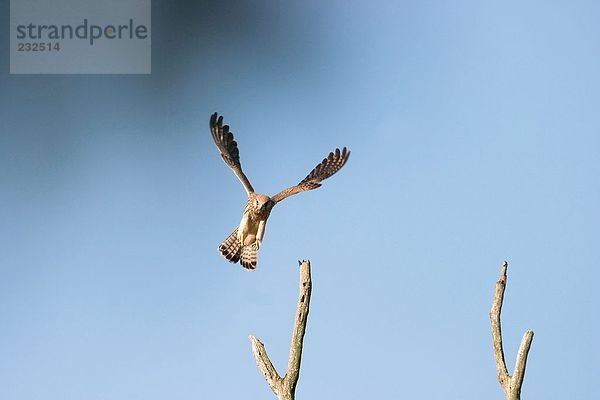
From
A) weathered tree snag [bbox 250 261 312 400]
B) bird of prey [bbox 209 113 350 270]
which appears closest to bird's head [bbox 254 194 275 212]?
bird of prey [bbox 209 113 350 270]

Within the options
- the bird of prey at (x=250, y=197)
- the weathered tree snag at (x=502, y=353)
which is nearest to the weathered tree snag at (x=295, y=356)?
the weathered tree snag at (x=502, y=353)

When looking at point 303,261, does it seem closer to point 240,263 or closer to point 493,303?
point 493,303

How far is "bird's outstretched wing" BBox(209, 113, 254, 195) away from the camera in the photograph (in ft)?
42.3

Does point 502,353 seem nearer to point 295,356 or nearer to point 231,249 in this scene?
point 295,356

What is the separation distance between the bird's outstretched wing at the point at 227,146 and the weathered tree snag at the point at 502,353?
2.80 meters

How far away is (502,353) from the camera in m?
11.3

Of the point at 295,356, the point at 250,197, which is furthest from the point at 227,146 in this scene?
the point at 295,356

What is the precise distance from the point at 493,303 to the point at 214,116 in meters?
3.15

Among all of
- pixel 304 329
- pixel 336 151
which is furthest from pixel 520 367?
pixel 336 151

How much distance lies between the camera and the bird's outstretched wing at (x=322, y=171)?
12.9m

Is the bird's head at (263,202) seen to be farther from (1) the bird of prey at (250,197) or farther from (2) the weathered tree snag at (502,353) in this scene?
(2) the weathered tree snag at (502,353)

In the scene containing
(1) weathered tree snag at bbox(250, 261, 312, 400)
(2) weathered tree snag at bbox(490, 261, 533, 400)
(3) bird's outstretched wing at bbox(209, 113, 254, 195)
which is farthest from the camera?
(3) bird's outstretched wing at bbox(209, 113, 254, 195)

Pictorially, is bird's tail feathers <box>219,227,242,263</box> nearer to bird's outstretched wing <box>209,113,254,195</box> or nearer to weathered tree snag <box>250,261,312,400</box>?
bird's outstretched wing <box>209,113,254,195</box>

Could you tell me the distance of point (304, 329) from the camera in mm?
10562
